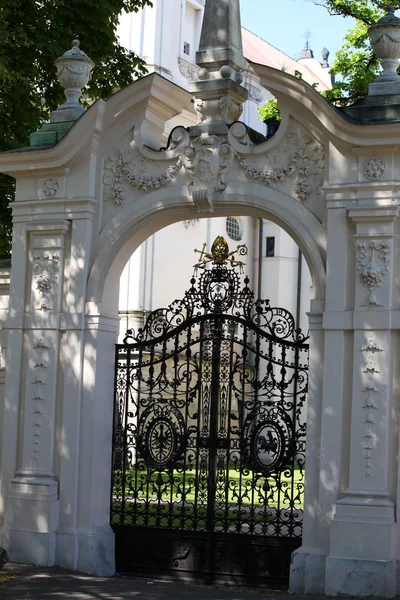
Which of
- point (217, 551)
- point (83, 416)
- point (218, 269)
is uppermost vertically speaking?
point (218, 269)

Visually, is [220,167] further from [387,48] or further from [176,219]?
[387,48]

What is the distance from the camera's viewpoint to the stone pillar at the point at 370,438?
9.05 m

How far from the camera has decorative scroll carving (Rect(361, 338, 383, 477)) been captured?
30.3 ft

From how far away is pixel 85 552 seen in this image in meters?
10.4

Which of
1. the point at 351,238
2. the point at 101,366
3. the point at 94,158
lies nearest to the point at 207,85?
the point at 94,158

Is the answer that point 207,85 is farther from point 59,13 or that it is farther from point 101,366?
point 59,13

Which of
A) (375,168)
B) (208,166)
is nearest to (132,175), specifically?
(208,166)

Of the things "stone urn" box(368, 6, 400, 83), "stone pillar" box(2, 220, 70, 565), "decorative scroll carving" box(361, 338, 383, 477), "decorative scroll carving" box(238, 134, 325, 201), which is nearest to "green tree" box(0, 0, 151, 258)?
"stone pillar" box(2, 220, 70, 565)

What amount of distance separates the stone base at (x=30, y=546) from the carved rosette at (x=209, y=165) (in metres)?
3.71

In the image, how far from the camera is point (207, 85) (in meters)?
10.4

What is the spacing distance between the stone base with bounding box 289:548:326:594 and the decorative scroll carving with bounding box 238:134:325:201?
10.9 ft

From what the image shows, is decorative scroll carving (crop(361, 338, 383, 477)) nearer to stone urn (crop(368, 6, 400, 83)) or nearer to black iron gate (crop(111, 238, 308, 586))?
black iron gate (crop(111, 238, 308, 586))

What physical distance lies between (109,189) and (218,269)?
4.85ft

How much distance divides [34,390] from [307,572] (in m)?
3.45
